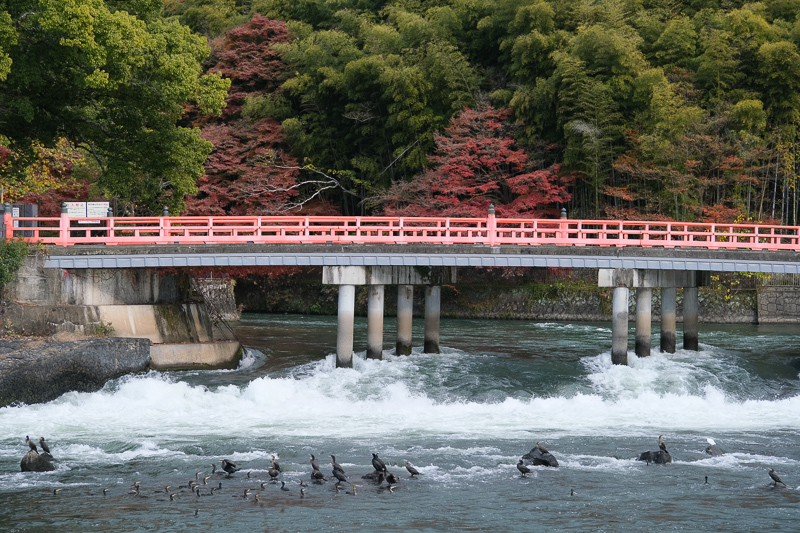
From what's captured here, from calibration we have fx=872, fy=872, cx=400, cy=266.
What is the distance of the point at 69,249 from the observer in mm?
25938

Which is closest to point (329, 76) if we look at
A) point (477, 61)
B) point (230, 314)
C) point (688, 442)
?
point (477, 61)

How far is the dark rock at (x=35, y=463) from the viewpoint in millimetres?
16531

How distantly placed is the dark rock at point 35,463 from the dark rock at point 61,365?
5719 mm

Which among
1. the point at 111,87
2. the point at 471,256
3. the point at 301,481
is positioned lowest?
the point at 301,481

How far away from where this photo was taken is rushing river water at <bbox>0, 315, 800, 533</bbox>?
47.6 ft

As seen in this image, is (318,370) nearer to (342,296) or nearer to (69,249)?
(342,296)

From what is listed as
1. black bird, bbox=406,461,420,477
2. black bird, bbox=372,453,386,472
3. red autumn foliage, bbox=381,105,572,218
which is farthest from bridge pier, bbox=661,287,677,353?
black bird, bbox=372,453,386,472

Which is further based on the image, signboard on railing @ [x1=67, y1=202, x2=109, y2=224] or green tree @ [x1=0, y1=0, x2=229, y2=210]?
signboard on railing @ [x1=67, y1=202, x2=109, y2=224]

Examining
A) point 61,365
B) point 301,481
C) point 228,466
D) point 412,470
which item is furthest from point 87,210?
point 412,470

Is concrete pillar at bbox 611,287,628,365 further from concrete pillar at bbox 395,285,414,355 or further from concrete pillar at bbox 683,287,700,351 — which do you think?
concrete pillar at bbox 395,285,414,355

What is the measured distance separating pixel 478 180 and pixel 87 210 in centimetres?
2401

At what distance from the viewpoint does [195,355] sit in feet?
89.1

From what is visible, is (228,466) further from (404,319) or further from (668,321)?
(668,321)

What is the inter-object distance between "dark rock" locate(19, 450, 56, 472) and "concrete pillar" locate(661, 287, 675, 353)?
20.4 m
